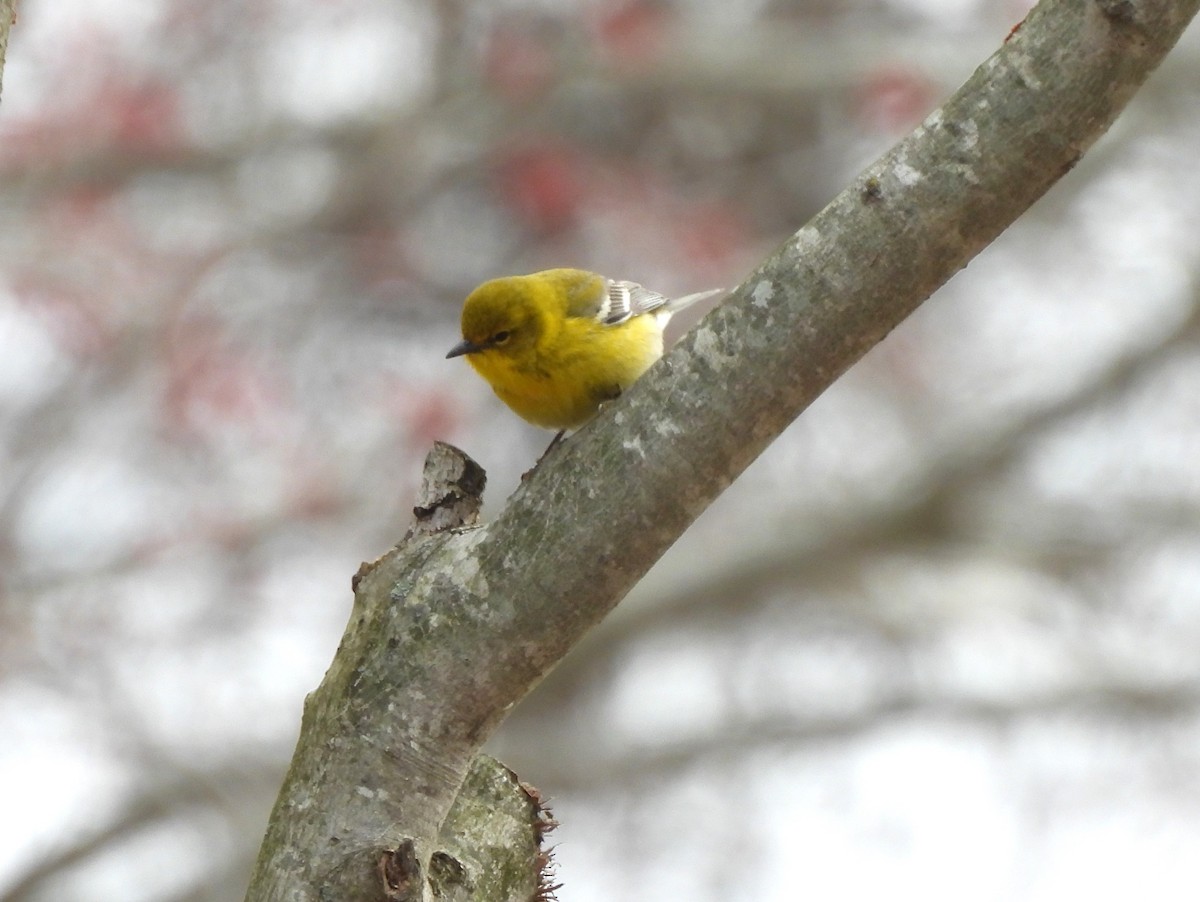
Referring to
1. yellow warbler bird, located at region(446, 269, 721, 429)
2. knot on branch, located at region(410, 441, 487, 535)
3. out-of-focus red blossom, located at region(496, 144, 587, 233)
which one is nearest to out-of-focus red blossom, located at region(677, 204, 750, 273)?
out-of-focus red blossom, located at region(496, 144, 587, 233)

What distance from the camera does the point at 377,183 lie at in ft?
25.3

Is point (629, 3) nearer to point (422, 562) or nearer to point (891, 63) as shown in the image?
point (891, 63)

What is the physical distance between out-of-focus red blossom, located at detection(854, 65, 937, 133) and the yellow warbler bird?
3865 millimetres

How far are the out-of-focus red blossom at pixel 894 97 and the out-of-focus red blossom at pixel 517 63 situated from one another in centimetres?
187

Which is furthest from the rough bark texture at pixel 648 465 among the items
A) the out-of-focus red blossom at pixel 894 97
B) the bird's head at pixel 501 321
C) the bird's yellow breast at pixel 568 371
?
the out-of-focus red blossom at pixel 894 97

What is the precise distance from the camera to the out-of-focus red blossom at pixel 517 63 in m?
7.80

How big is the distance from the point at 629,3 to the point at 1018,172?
632 centimetres

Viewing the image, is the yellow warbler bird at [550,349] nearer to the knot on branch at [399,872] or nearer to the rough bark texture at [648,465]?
the rough bark texture at [648,465]

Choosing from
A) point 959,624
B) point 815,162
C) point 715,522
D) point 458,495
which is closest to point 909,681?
point 959,624

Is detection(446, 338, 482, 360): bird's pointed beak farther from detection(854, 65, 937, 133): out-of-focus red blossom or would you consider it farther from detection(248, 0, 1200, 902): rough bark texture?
detection(854, 65, 937, 133): out-of-focus red blossom

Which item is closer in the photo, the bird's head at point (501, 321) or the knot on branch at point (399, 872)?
the knot on branch at point (399, 872)

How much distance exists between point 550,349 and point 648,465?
219cm

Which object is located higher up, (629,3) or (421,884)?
(629,3)

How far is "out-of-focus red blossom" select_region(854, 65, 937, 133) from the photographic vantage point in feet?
26.3
